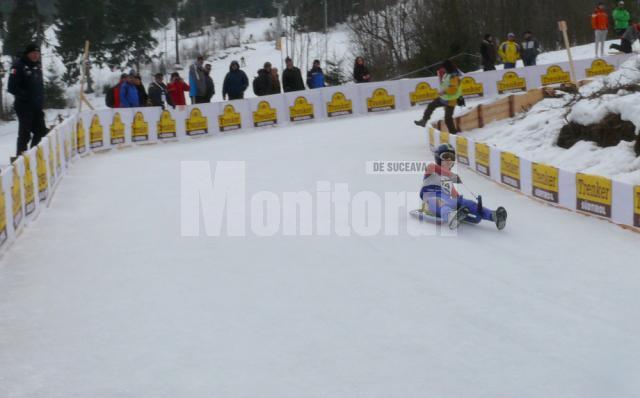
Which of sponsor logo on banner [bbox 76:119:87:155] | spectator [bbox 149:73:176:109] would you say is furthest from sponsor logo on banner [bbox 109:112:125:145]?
spectator [bbox 149:73:176:109]

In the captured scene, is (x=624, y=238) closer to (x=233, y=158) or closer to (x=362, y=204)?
Answer: (x=362, y=204)

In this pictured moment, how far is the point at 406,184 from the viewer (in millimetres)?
14500

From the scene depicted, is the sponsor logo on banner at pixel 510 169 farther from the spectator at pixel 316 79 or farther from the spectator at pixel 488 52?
the spectator at pixel 488 52

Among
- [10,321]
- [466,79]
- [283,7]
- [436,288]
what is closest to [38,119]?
[10,321]

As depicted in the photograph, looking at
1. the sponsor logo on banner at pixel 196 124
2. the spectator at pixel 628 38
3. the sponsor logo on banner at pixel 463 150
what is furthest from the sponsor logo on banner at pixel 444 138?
the spectator at pixel 628 38

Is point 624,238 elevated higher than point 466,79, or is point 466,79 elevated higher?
point 466,79

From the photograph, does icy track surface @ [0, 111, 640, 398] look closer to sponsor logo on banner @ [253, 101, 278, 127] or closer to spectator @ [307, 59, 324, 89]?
sponsor logo on banner @ [253, 101, 278, 127]

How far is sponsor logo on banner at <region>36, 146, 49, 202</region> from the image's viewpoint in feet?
41.1

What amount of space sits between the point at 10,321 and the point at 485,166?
10.2m

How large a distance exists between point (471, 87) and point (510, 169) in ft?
41.2

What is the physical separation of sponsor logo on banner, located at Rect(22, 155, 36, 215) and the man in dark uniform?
2072mm

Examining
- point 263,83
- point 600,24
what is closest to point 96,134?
point 263,83

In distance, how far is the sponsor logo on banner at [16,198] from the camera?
34.1 feet

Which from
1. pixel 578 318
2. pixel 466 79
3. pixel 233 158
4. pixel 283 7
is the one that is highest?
pixel 283 7
